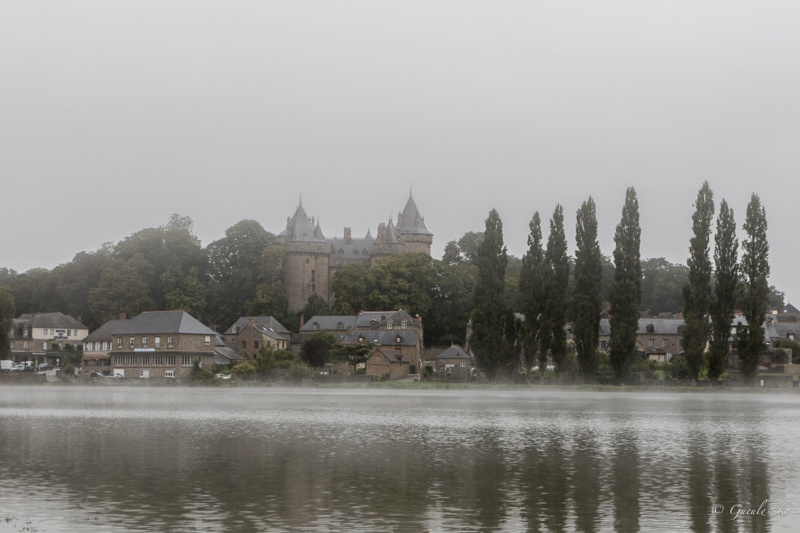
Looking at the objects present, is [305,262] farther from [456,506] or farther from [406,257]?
[456,506]

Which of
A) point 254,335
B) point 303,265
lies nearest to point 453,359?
point 254,335

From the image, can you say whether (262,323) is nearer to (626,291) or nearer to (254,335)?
(254,335)

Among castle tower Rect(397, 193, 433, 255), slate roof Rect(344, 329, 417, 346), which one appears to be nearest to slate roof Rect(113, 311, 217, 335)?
slate roof Rect(344, 329, 417, 346)

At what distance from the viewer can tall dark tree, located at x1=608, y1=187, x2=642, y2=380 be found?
233 ft

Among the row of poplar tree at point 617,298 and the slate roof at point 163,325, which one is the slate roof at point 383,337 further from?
the row of poplar tree at point 617,298

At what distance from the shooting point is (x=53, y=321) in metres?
119

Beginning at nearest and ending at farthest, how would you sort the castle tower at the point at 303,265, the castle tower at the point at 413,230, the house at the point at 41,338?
the house at the point at 41,338 < the castle tower at the point at 303,265 < the castle tower at the point at 413,230

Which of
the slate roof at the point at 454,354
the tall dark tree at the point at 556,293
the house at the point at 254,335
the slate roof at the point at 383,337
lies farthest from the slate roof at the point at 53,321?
the tall dark tree at the point at 556,293

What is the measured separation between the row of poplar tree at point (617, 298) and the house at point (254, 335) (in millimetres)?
41353

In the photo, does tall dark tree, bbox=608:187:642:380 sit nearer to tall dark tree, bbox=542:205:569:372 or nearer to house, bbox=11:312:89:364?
tall dark tree, bbox=542:205:569:372

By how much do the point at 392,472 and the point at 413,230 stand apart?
14093 centimetres

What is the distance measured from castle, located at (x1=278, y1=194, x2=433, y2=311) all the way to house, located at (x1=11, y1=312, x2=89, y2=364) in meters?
33.6

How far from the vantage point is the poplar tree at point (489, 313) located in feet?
246

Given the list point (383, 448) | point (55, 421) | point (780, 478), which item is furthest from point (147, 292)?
point (780, 478)
